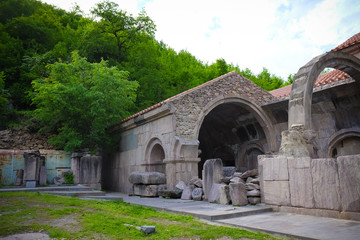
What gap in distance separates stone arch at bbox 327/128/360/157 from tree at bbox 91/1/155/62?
1693cm

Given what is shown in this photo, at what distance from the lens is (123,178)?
13109 mm

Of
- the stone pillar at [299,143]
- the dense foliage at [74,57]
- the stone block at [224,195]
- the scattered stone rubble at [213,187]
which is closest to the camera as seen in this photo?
the stone pillar at [299,143]

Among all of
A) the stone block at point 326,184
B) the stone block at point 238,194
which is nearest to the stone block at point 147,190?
the stone block at point 238,194

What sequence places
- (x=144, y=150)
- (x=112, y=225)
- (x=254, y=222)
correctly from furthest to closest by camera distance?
(x=144, y=150)
(x=254, y=222)
(x=112, y=225)

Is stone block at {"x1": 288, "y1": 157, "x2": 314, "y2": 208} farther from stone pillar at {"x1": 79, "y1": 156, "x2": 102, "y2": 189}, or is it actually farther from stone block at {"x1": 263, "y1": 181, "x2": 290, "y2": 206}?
stone pillar at {"x1": 79, "y1": 156, "x2": 102, "y2": 189}

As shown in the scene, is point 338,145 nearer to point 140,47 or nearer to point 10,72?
point 140,47

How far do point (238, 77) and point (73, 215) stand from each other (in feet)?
30.2

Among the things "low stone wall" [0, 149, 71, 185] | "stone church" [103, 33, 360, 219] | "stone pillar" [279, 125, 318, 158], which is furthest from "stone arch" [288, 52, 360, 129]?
"low stone wall" [0, 149, 71, 185]

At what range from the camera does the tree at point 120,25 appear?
2214cm

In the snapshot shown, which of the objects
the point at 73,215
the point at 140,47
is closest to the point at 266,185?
the point at 73,215

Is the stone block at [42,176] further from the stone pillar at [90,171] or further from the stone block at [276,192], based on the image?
the stone block at [276,192]

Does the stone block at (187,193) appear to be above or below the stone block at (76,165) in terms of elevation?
below

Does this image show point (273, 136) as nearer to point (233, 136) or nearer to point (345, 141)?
point (233, 136)

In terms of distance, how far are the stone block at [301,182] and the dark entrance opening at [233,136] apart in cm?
665
